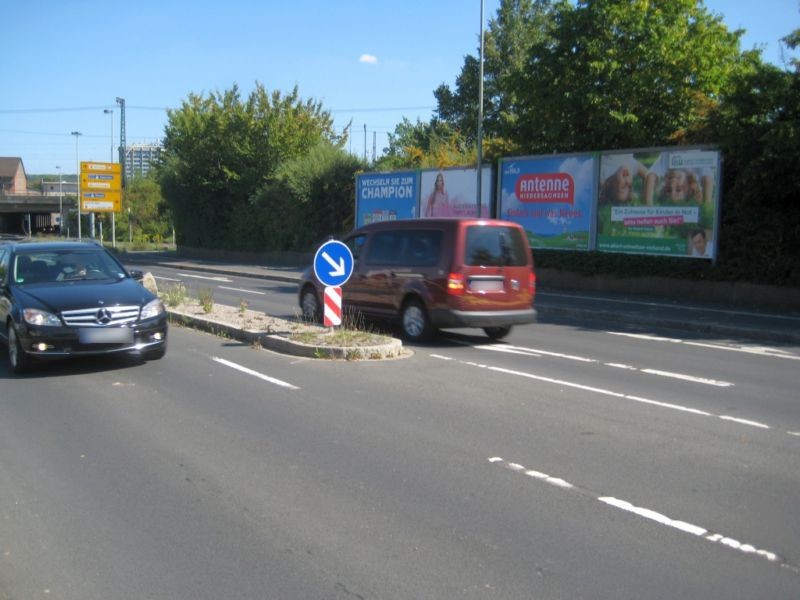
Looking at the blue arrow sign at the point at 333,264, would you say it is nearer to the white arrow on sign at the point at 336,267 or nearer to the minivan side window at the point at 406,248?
the white arrow on sign at the point at 336,267

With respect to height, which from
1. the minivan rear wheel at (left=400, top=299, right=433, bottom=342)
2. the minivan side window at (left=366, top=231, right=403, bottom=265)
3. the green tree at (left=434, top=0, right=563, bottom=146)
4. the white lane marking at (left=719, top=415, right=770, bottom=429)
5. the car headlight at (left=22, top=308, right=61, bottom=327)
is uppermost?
the green tree at (left=434, top=0, right=563, bottom=146)

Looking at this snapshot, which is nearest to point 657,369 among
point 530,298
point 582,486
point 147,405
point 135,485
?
point 530,298

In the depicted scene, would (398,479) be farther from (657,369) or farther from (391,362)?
(657,369)

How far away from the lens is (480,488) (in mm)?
5434

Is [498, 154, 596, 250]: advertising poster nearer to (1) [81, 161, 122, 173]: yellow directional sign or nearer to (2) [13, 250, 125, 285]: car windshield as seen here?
(2) [13, 250, 125, 285]: car windshield

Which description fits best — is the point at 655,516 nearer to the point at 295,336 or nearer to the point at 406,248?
the point at 295,336

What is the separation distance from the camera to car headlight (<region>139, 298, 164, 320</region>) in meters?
9.59

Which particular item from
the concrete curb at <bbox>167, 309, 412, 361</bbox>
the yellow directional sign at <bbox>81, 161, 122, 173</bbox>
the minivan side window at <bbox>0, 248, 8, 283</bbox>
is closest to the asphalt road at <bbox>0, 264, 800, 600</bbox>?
the concrete curb at <bbox>167, 309, 412, 361</bbox>

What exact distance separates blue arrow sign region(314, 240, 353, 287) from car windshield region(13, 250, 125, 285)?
106 inches

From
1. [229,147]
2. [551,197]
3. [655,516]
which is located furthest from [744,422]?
[229,147]

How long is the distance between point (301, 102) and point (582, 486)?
39299 mm

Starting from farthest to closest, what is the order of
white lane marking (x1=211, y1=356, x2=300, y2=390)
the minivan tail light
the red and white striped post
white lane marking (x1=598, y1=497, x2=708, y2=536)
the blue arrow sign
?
the minivan tail light
the blue arrow sign
the red and white striped post
white lane marking (x1=211, y1=356, x2=300, y2=390)
white lane marking (x1=598, y1=497, x2=708, y2=536)

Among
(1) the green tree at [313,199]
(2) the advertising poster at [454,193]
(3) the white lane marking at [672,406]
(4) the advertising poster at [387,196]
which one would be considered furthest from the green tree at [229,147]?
(3) the white lane marking at [672,406]

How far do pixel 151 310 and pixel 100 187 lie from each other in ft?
136
